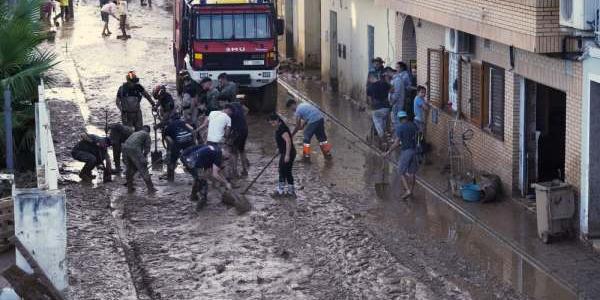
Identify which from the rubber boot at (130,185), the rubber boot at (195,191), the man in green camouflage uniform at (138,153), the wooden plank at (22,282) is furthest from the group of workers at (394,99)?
the wooden plank at (22,282)

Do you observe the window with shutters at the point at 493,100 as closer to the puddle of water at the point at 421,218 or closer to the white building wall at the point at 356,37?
the puddle of water at the point at 421,218

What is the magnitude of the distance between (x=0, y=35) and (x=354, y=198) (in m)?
6.49

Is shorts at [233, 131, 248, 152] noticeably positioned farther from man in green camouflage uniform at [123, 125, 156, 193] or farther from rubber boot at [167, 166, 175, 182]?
man in green camouflage uniform at [123, 125, 156, 193]

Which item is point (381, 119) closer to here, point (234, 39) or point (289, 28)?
point (234, 39)

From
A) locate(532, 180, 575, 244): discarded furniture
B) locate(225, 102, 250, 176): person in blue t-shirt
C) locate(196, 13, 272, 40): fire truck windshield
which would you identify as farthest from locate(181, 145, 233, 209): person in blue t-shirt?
locate(196, 13, 272, 40): fire truck windshield

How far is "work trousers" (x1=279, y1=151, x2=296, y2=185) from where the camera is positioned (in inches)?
829

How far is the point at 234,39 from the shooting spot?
29562mm

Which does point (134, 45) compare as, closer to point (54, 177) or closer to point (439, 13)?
point (439, 13)

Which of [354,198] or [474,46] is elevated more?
[474,46]

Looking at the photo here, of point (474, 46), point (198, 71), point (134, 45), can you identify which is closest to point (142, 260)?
point (474, 46)

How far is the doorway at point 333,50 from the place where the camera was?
33.5 m

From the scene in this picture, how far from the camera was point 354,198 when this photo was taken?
21.2m

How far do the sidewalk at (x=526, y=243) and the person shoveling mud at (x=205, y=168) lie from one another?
3519 millimetres

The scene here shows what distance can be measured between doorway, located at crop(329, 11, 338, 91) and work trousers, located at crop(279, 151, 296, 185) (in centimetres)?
1224
